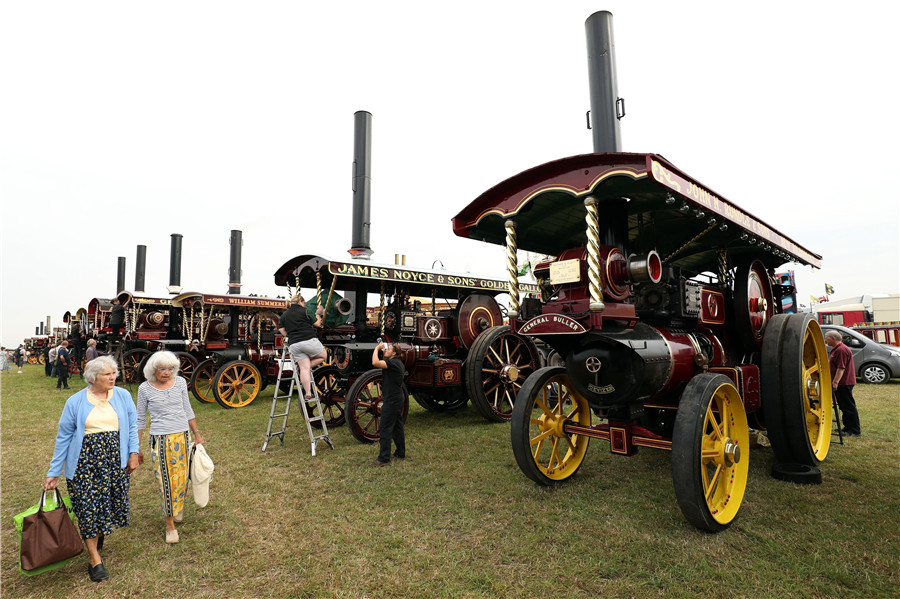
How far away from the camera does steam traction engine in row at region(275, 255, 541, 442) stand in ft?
20.9

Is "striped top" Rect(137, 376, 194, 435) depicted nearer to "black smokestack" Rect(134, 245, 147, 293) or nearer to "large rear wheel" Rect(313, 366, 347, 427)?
"large rear wheel" Rect(313, 366, 347, 427)

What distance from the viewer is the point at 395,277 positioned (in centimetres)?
654

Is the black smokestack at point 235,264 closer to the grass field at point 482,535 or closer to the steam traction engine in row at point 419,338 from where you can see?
→ the steam traction engine in row at point 419,338

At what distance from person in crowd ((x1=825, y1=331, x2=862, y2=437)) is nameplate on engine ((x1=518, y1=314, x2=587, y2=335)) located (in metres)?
4.10

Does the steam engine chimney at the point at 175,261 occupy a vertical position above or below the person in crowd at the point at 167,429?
above

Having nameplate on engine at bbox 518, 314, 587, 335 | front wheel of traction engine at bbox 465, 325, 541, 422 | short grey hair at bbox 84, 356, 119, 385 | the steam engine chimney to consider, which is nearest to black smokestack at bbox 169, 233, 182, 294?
the steam engine chimney

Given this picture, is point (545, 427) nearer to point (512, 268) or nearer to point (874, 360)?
point (512, 268)

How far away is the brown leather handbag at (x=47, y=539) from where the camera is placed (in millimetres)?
2430

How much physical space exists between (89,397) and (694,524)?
11.9ft

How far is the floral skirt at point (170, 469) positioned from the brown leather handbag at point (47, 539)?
1.89 feet

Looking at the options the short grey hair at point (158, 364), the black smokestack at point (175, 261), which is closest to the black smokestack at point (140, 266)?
the black smokestack at point (175, 261)

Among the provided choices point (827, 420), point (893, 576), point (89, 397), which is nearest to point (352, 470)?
point (89, 397)

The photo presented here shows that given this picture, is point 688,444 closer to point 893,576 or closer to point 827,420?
point 893,576

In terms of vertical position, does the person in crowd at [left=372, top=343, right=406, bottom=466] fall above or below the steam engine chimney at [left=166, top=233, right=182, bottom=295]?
below
